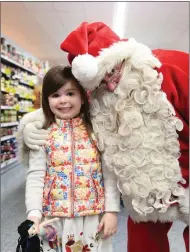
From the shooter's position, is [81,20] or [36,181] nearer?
[36,181]

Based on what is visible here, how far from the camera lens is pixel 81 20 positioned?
4.53m

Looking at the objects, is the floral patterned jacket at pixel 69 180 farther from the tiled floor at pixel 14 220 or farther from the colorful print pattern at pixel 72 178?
the tiled floor at pixel 14 220

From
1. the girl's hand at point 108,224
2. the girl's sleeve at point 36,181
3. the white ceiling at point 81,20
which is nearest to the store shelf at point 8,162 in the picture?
the white ceiling at point 81,20

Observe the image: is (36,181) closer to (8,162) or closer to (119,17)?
(8,162)

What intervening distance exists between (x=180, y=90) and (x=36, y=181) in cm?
64

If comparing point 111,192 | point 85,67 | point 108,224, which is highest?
point 85,67

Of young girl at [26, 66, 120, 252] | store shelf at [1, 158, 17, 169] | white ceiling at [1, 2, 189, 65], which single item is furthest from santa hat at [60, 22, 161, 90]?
store shelf at [1, 158, 17, 169]

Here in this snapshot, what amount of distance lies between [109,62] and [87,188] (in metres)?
0.48

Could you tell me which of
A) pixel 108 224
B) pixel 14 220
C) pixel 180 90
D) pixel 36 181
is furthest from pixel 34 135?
pixel 14 220

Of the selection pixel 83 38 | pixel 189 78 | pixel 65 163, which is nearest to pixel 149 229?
pixel 65 163

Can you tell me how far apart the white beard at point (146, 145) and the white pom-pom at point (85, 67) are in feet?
0.37

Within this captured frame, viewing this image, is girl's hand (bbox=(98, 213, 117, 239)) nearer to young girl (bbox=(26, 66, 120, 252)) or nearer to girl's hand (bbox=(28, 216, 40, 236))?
young girl (bbox=(26, 66, 120, 252))

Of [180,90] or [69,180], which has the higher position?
[180,90]

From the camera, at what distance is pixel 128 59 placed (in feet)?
3.44
